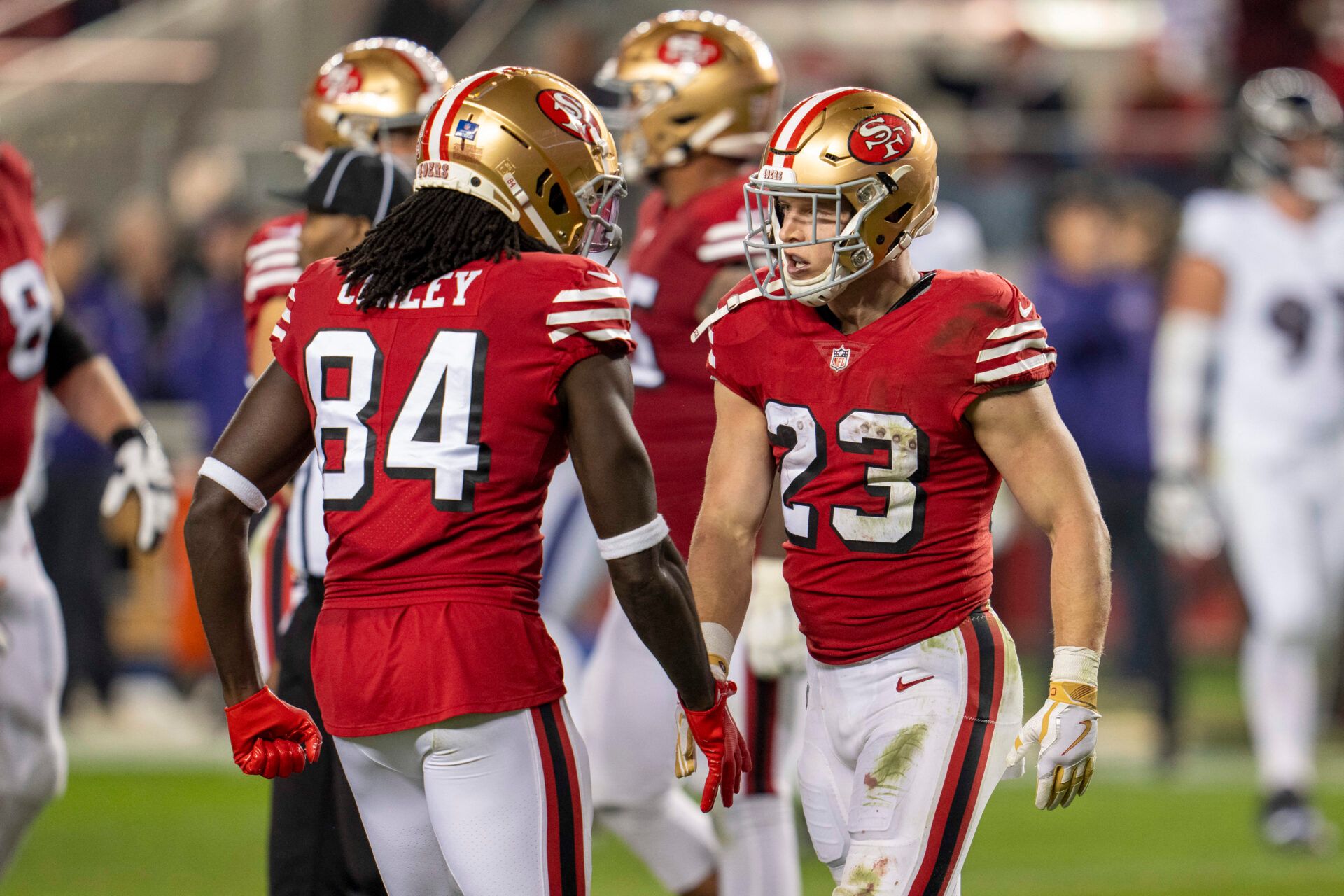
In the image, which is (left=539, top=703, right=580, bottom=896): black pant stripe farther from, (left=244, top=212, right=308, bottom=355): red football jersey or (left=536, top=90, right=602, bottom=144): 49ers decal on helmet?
(left=244, top=212, right=308, bottom=355): red football jersey

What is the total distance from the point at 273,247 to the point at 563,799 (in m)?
1.61

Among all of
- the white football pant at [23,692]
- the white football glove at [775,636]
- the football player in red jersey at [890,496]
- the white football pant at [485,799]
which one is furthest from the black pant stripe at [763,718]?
the white football pant at [23,692]

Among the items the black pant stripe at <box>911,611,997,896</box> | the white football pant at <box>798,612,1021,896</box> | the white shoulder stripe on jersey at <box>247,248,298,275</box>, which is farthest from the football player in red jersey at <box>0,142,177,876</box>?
the black pant stripe at <box>911,611,997,896</box>

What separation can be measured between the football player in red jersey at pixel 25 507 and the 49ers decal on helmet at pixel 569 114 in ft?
5.56

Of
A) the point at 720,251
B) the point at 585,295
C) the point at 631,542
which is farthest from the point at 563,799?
the point at 720,251

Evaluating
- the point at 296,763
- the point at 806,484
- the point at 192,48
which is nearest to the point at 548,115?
the point at 806,484

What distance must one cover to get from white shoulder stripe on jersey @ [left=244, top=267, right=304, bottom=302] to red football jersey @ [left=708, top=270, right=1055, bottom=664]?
1.15 metres

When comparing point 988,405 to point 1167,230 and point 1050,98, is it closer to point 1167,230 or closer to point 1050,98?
point 1167,230

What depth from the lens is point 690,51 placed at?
178 inches

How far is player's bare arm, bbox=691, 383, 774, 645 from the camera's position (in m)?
3.31

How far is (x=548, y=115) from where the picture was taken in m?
3.07

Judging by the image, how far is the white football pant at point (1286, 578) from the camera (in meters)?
6.27

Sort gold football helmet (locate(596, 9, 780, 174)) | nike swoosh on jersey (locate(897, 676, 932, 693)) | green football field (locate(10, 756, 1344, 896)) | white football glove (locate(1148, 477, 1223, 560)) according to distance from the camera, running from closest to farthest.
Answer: nike swoosh on jersey (locate(897, 676, 932, 693)) → gold football helmet (locate(596, 9, 780, 174)) → green football field (locate(10, 756, 1344, 896)) → white football glove (locate(1148, 477, 1223, 560))

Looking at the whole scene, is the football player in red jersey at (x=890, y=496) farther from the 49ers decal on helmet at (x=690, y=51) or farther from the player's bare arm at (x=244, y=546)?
the 49ers decal on helmet at (x=690, y=51)
